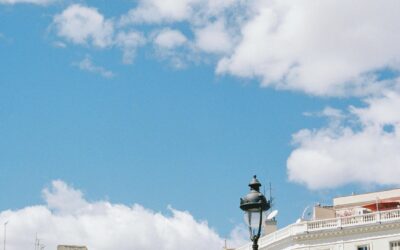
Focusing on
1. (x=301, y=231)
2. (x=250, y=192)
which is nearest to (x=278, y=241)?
(x=301, y=231)

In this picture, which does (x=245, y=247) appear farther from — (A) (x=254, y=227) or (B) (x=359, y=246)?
(A) (x=254, y=227)

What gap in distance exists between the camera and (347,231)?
70125mm

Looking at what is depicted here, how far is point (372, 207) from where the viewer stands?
245ft

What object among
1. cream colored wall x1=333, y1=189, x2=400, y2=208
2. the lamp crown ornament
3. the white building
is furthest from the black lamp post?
cream colored wall x1=333, y1=189, x2=400, y2=208

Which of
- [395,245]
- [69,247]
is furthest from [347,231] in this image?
[69,247]

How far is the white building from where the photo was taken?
67875 millimetres

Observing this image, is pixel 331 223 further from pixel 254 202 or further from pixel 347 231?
pixel 254 202

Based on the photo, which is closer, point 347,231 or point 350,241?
point 350,241

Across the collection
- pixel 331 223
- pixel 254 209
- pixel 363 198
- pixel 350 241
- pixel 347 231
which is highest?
pixel 363 198

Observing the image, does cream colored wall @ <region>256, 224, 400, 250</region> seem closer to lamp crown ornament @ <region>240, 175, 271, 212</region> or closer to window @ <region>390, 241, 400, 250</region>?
window @ <region>390, 241, 400, 250</region>

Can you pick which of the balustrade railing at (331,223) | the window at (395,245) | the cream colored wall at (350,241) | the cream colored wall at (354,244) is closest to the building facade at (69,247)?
the balustrade railing at (331,223)

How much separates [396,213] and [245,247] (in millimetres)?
19518

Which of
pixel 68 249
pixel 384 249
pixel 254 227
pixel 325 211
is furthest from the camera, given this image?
pixel 68 249

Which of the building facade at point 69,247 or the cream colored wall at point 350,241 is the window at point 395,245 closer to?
the cream colored wall at point 350,241
